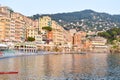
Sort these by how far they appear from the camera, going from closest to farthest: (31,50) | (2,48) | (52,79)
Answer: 1. (52,79)
2. (2,48)
3. (31,50)

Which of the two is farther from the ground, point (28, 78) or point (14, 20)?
point (14, 20)

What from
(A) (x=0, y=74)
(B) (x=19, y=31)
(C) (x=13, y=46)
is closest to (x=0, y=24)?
(C) (x=13, y=46)

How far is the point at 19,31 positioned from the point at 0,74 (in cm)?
13802

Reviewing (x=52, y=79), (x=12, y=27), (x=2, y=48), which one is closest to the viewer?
(x=52, y=79)

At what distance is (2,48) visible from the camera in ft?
468

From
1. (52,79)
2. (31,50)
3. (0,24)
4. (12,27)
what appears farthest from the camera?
(31,50)

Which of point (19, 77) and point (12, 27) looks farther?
point (12, 27)

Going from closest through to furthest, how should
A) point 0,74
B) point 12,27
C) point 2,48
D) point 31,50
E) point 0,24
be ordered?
point 0,74, point 2,48, point 0,24, point 12,27, point 31,50

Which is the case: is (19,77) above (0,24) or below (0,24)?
below

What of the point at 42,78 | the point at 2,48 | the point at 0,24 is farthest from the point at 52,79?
the point at 0,24

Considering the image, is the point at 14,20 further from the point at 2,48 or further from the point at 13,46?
the point at 2,48

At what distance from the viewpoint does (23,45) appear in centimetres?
18750

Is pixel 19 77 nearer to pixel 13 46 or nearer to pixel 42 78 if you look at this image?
pixel 42 78

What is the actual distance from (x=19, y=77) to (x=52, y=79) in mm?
4573
